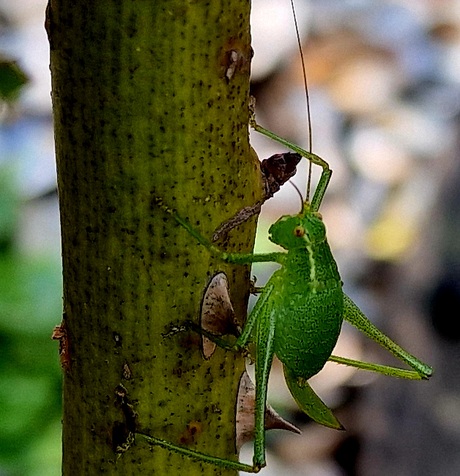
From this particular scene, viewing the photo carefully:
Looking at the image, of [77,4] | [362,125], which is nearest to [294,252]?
[77,4]

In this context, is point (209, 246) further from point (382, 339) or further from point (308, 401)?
point (382, 339)

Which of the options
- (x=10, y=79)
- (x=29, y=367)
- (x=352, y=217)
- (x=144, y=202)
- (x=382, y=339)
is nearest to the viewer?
(x=144, y=202)

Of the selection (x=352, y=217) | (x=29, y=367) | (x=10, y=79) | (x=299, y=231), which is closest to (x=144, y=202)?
Result: (x=10, y=79)

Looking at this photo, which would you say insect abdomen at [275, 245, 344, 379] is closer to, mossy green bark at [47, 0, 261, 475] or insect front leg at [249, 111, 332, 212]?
insect front leg at [249, 111, 332, 212]

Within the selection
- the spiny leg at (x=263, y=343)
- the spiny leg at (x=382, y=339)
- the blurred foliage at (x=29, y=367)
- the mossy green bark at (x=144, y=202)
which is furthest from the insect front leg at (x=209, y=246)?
the blurred foliage at (x=29, y=367)

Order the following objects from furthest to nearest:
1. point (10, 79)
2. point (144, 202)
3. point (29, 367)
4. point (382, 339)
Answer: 1. point (29, 367)
2. point (382, 339)
3. point (10, 79)
4. point (144, 202)

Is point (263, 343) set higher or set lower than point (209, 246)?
higher

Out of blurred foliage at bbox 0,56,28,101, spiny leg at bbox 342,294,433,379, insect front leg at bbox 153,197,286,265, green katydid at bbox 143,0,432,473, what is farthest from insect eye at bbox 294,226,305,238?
blurred foliage at bbox 0,56,28,101
